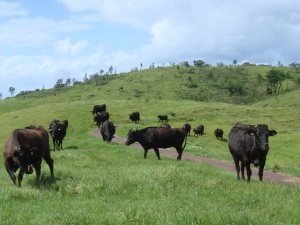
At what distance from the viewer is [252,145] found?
571 inches

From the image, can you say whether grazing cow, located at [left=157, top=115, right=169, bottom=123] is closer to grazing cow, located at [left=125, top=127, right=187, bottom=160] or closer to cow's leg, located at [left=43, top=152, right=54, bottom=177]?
grazing cow, located at [left=125, top=127, right=187, bottom=160]

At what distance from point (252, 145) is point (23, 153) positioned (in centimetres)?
827

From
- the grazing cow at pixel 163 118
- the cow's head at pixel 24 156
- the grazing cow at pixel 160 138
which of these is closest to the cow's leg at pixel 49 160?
the cow's head at pixel 24 156

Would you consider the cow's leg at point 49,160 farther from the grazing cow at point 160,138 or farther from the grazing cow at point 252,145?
the grazing cow at point 160,138

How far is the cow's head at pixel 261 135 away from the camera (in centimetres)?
1369

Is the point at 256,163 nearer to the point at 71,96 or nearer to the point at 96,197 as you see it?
the point at 96,197

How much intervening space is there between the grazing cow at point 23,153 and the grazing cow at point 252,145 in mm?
7289

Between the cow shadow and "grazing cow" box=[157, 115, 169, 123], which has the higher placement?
the cow shadow

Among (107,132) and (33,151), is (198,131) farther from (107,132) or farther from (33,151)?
(33,151)

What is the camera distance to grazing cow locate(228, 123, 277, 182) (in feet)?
45.7

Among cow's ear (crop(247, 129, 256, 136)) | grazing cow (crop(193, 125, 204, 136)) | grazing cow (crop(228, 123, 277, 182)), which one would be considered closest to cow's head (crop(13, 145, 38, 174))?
grazing cow (crop(228, 123, 277, 182))

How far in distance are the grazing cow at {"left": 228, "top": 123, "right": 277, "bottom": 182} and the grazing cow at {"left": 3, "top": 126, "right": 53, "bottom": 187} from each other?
7289 millimetres

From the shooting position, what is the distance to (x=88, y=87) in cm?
12700

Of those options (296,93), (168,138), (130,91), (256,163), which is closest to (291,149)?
(168,138)
